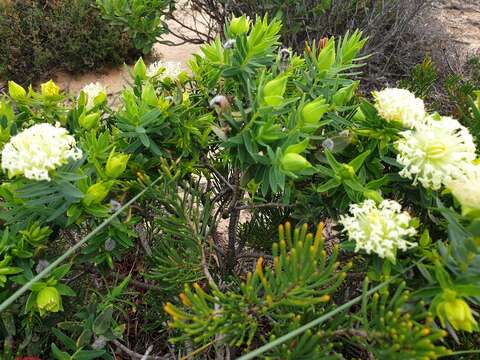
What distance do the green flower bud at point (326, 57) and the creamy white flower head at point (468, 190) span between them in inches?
20.8

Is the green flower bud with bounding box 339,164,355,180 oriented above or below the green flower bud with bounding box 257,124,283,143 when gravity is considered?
below

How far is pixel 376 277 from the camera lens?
1.02 m

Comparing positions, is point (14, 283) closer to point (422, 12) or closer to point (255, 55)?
point (255, 55)

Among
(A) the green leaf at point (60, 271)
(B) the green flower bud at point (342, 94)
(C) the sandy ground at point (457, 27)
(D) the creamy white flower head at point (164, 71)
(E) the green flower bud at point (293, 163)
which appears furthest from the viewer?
(C) the sandy ground at point (457, 27)

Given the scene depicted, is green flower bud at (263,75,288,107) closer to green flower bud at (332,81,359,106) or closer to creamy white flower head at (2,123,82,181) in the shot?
green flower bud at (332,81,359,106)

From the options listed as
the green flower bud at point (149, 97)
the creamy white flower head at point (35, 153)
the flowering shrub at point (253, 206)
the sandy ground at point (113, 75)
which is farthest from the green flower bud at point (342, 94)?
the sandy ground at point (113, 75)

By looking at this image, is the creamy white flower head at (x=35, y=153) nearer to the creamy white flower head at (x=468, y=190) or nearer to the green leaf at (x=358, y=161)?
the green leaf at (x=358, y=161)

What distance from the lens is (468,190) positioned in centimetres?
96

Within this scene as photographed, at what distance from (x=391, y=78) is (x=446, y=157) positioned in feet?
12.3

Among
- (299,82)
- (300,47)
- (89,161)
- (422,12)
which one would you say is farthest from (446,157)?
(422,12)

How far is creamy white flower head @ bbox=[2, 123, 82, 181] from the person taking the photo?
1056 mm

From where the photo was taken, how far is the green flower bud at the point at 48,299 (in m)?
1.17

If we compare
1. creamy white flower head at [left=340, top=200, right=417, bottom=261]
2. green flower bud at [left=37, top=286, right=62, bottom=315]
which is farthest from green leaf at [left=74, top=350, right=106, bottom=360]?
creamy white flower head at [left=340, top=200, right=417, bottom=261]

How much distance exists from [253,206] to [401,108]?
555 mm
